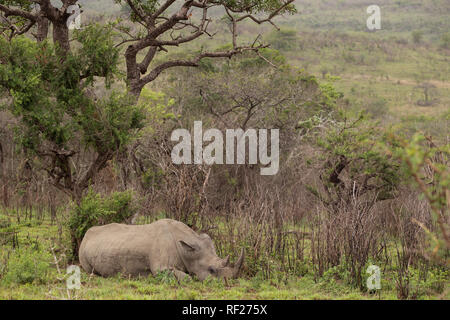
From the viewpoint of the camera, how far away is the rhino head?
7504 mm

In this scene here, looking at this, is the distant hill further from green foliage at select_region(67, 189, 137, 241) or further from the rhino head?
the rhino head

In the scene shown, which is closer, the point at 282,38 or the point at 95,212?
the point at 95,212

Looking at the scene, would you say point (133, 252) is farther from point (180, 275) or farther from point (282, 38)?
point (282, 38)

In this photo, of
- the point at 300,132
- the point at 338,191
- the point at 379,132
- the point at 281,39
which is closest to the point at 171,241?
the point at 338,191

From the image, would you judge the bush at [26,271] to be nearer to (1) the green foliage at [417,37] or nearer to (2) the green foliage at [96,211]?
(2) the green foliage at [96,211]

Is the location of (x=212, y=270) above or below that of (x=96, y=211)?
below

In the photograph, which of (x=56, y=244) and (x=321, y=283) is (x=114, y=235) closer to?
(x=56, y=244)

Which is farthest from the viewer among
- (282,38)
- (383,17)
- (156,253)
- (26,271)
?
(383,17)

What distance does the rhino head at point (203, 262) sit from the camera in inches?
295

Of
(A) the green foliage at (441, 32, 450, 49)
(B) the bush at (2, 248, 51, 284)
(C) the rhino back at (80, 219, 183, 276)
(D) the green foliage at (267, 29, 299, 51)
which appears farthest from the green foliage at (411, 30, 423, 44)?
(B) the bush at (2, 248, 51, 284)

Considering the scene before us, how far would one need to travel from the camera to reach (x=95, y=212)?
28.6 feet

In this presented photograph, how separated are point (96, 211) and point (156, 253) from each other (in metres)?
1.47

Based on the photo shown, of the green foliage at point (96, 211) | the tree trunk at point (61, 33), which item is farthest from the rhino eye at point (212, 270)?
the tree trunk at point (61, 33)

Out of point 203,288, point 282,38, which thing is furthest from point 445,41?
point 203,288
